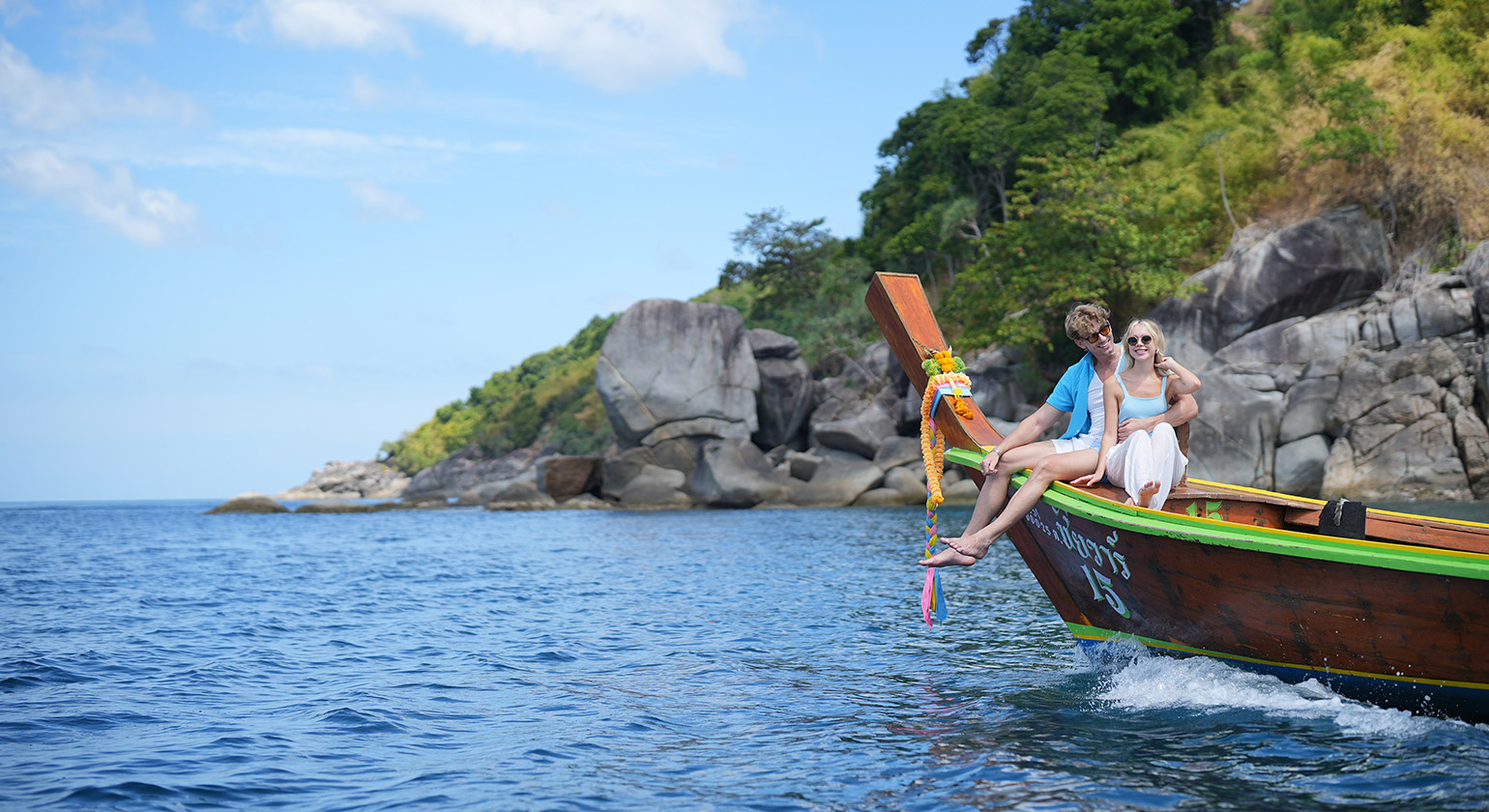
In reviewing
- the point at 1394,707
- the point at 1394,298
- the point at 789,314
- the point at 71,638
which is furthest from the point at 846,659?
the point at 789,314

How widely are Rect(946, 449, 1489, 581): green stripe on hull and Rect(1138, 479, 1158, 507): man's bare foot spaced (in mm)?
331

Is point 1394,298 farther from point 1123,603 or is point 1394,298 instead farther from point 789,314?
A: point 789,314

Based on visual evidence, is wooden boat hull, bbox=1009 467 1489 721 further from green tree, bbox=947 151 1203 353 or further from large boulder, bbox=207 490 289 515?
large boulder, bbox=207 490 289 515

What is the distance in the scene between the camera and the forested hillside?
23250mm

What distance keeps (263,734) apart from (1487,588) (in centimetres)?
602

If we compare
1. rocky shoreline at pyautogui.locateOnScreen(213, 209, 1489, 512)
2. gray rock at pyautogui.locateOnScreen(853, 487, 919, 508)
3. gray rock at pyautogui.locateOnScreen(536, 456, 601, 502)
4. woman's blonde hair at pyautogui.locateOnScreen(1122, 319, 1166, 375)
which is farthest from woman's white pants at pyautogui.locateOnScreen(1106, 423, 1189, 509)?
gray rock at pyautogui.locateOnScreen(536, 456, 601, 502)

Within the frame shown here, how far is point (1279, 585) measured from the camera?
492 cm

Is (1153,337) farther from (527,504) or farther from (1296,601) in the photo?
(527,504)

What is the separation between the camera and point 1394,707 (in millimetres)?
4965

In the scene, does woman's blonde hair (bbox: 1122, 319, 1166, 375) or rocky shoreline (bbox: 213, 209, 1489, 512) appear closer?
woman's blonde hair (bbox: 1122, 319, 1166, 375)

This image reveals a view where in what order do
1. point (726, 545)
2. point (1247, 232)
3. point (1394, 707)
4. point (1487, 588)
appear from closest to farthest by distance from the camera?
point (1487, 588), point (1394, 707), point (726, 545), point (1247, 232)

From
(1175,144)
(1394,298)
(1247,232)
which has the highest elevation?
(1175,144)

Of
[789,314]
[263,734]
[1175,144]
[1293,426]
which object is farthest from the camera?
[789,314]

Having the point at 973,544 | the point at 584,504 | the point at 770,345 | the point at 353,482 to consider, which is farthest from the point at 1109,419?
the point at 353,482
